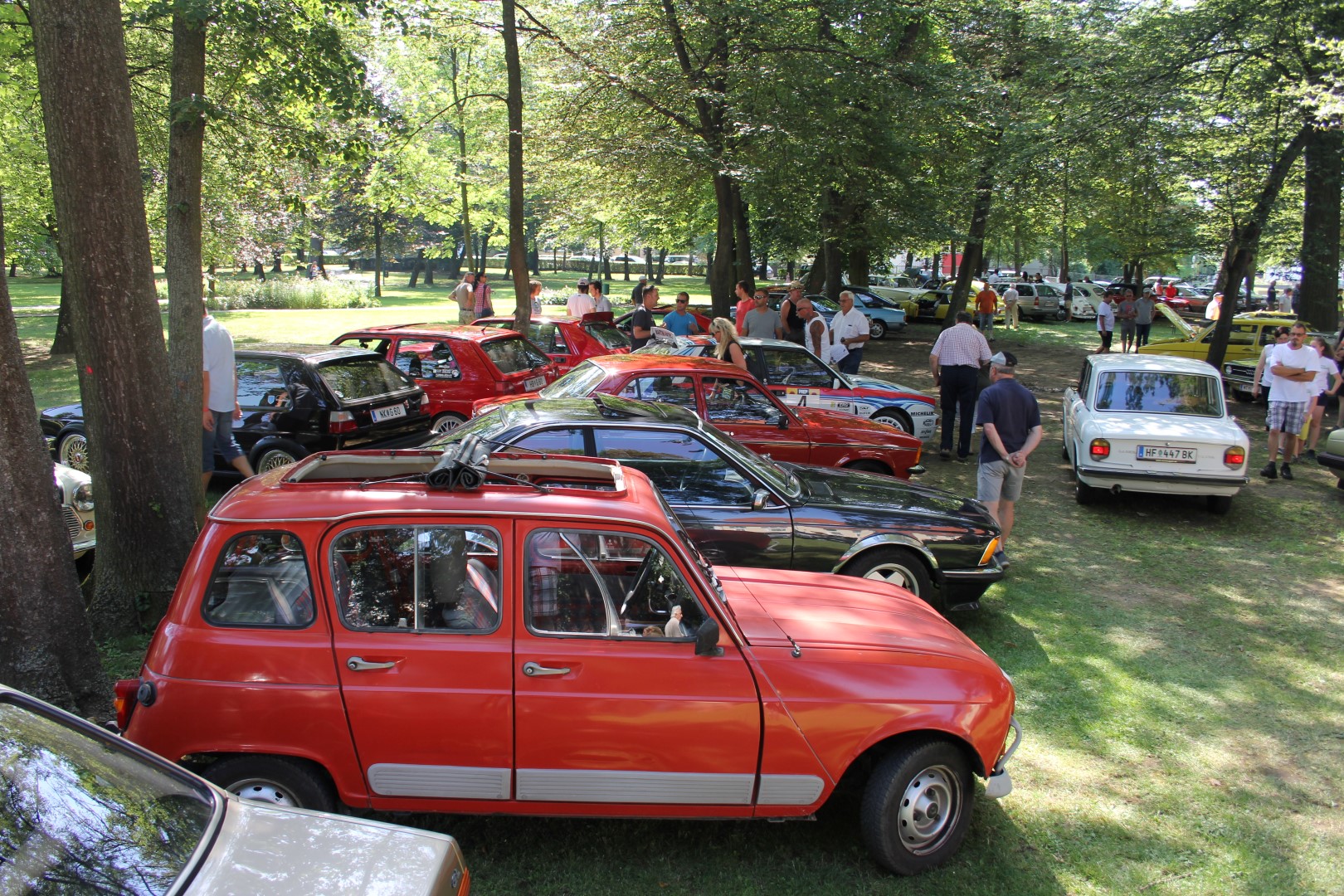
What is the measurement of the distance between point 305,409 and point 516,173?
646 cm

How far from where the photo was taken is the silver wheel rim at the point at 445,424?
11.5 m

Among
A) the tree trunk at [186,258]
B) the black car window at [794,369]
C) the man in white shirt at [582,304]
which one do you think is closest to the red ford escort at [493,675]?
the tree trunk at [186,258]

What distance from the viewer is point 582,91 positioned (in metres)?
19.5

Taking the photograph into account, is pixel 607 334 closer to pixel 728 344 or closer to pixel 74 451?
pixel 728 344

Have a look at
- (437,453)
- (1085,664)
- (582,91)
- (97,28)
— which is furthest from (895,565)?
(582,91)

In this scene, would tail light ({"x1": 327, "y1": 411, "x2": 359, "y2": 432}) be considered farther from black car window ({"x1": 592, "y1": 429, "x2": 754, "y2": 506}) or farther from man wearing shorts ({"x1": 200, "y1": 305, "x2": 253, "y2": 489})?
black car window ({"x1": 592, "y1": 429, "x2": 754, "y2": 506})

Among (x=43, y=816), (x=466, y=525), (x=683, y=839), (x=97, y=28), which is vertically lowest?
(x=683, y=839)

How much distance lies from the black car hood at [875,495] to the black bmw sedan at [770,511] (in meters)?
0.02

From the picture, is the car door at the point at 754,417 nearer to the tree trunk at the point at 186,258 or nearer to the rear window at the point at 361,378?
the rear window at the point at 361,378

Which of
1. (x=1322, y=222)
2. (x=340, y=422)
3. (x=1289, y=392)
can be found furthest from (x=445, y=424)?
(x=1322, y=222)

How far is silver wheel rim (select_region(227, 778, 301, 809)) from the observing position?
378cm

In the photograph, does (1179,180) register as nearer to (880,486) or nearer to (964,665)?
(880,486)

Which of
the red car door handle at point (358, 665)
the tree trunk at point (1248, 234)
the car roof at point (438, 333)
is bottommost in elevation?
the red car door handle at point (358, 665)

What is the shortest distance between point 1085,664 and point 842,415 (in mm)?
3903
